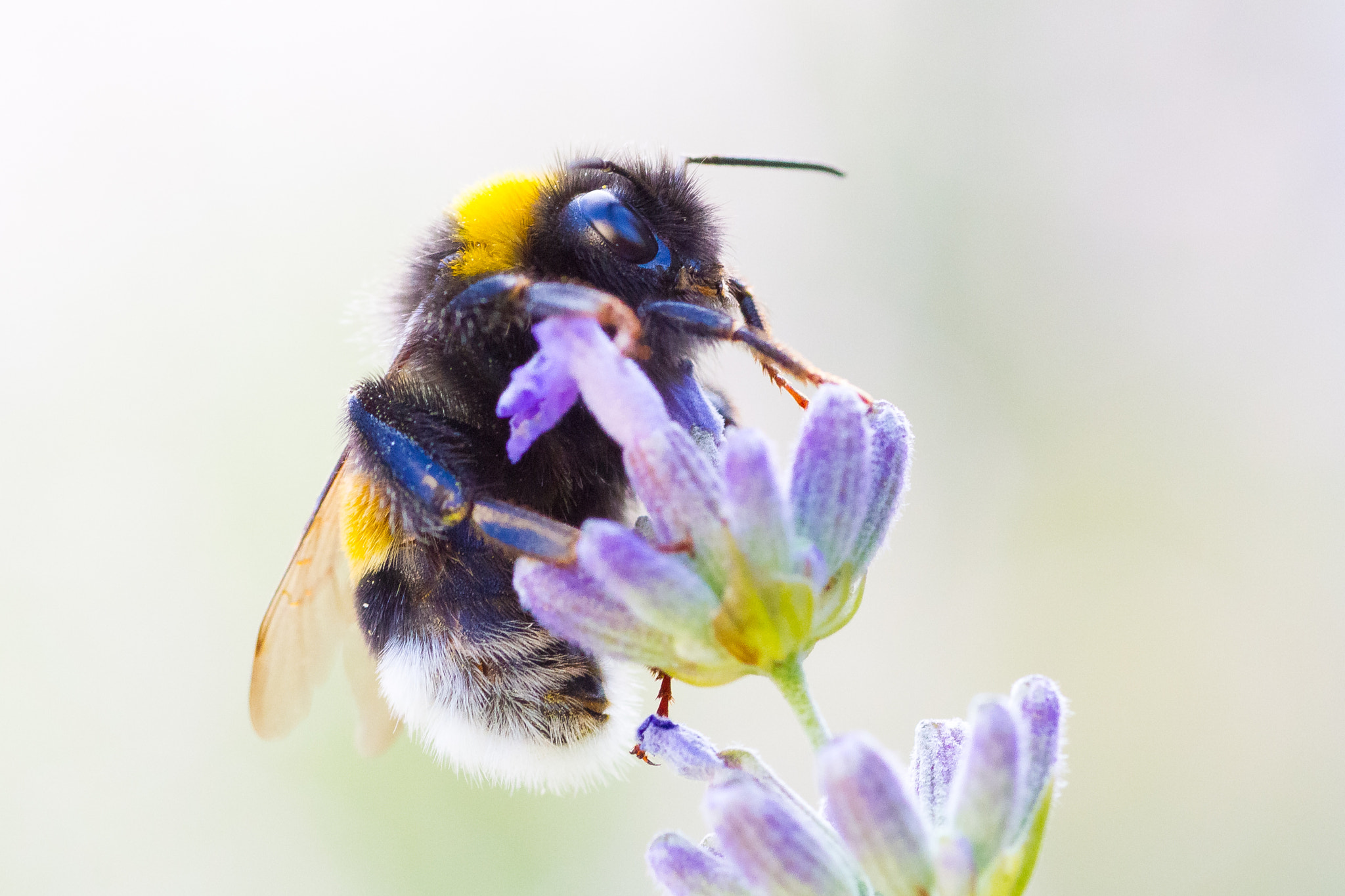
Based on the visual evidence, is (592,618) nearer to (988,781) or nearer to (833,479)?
(833,479)

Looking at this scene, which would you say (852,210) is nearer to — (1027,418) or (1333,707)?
(1027,418)

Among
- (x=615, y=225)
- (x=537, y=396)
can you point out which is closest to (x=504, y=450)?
(x=537, y=396)

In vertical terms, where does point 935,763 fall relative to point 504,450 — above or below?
below

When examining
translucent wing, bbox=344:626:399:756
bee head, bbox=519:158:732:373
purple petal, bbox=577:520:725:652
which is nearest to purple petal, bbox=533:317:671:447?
purple petal, bbox=577:520:725:652

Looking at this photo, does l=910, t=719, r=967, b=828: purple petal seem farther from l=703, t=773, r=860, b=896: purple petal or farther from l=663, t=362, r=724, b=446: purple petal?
l=663, t=362, r=724, b=446: purple petal

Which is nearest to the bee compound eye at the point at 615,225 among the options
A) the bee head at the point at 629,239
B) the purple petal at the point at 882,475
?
the bee head at the point at 629,239

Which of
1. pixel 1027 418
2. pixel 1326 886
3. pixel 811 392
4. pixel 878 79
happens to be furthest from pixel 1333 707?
pixel 811 392
